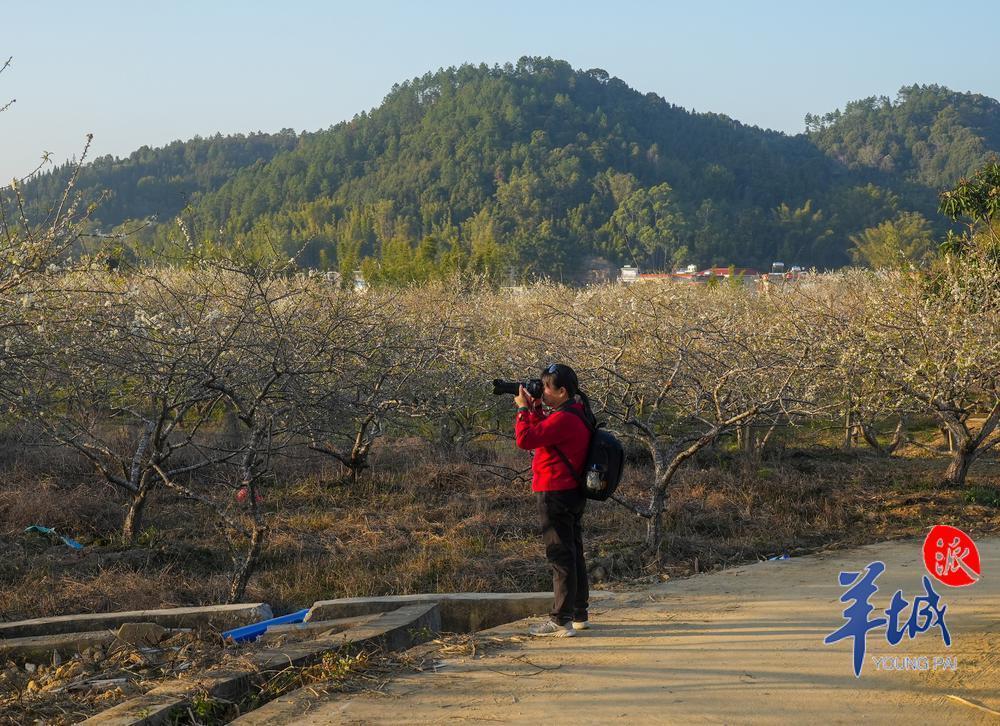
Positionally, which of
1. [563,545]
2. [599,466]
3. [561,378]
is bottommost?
[563,545]

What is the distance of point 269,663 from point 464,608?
5.25 ft

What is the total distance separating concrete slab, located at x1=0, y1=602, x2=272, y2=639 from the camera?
239 inches

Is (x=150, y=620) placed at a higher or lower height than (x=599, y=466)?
lower

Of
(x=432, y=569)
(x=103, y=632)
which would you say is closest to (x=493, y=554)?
(x=432, y=569)

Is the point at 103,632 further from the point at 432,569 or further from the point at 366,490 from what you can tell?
the point at 366,490

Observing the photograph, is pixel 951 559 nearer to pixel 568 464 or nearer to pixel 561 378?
pixel 568 464

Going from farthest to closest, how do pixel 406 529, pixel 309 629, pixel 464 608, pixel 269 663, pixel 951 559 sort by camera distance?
pixel 406 529 < pixel 951 559 < pixel 464 608 < pixel 309 629 < pixel 269 663

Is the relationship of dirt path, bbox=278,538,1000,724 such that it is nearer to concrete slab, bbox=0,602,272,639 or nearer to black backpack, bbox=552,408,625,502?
black backpack, bbox=552,408,625,502

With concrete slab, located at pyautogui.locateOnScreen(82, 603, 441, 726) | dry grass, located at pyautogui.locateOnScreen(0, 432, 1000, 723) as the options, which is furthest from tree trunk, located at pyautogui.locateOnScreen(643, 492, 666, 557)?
concrete slab, located at pyautogui.locateOnScreen(82, 603, 441, 726)

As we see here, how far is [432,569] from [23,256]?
3.76 meters

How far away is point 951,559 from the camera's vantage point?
639cm

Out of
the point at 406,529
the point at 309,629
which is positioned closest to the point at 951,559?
the point at 309,629

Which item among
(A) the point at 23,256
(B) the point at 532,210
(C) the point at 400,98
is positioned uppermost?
(C) the point at 400,98

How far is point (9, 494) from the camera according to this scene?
1004cm
